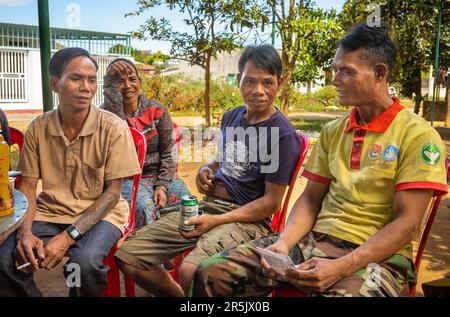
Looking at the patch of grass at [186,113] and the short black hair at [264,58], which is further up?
the short black hair at [264,58]

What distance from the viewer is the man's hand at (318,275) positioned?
2.01 m

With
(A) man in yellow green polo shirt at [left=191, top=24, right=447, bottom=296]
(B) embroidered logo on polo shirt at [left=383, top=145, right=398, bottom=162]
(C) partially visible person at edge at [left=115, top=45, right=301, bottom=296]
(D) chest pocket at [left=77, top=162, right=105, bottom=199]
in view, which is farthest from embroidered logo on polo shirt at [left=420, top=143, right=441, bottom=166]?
(D) chest pocket at [left=77, top=162, right=105, bottom=199]

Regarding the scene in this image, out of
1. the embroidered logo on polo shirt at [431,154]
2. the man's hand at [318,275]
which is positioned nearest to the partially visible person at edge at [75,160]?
the man's hand at [318,275]

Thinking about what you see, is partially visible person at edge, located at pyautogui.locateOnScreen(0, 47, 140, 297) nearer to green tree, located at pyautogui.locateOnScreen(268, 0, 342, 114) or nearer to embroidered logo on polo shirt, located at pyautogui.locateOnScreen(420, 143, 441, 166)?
embroidered logo on polo shirt, located at pyautogui.locateOnScreen(420, 143, 441, 166)

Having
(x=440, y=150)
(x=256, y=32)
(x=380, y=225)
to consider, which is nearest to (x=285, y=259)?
(x=380, y=225)

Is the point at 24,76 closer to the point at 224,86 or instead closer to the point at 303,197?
the point at 224,86

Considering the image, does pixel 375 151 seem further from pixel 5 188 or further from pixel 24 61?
pixel 24 61

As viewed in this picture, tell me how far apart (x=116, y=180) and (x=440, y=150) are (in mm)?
1702

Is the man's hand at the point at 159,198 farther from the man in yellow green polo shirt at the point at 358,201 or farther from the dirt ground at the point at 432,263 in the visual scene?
the man in yellow green polo shirt at the point at 358,201

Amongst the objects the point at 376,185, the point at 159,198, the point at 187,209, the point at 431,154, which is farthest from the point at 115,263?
the point at 431,154

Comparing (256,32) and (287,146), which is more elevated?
(256,32)

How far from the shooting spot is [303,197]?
2.55m

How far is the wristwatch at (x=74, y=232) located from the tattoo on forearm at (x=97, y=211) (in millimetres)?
19

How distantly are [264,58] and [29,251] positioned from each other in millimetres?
1629
